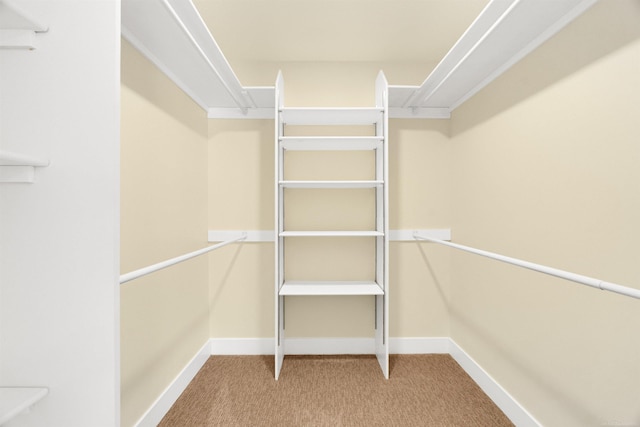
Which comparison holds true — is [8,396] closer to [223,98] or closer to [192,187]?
[192,187]

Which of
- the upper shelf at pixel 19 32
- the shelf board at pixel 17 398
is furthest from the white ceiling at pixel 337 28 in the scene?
the shelf board at pixel 17 398

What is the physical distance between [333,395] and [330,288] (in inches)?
25.5

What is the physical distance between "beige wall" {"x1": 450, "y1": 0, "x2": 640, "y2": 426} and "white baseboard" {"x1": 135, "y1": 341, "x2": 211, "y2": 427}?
1.85 meters

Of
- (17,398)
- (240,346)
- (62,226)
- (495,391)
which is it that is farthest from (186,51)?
(495,391)

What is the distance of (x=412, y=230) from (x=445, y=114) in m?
0.94

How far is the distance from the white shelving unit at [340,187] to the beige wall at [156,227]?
0.58 metres

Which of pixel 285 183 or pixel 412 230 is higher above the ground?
pixel 285 183

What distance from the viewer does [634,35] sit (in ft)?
3.50

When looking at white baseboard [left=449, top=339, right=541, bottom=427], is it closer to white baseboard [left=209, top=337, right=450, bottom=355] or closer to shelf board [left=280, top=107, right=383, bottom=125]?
white baseboard [left=209, top=337, right=450, bottom=355]

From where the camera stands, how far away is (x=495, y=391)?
6.03ft

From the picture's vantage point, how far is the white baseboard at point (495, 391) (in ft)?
5.21

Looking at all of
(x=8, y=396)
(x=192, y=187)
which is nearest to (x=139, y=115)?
(x=192, y=187)

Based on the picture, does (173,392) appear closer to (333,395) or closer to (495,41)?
(333,395)

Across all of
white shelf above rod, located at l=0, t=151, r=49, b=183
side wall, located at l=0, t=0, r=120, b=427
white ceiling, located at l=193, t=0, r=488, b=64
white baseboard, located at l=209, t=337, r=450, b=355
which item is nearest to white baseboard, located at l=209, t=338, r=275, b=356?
white baseboard, located at l=209, t=337, r=450, b=355
